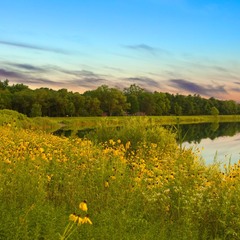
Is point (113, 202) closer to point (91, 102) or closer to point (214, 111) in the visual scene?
point (91, 102)

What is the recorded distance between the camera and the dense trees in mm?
75219

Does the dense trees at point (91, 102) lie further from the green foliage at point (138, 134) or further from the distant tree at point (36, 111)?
the green foliage at point (138, 134)

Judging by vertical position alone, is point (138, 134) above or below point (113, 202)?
above

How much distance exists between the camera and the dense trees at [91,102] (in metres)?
75.2

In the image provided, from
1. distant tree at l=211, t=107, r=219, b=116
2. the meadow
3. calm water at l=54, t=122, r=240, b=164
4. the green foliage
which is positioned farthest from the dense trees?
the meadow

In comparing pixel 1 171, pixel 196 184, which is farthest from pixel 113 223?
pixel 1 171

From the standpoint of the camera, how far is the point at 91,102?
8344 cm

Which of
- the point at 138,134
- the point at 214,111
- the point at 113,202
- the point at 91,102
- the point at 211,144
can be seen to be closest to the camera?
the point at 113,202

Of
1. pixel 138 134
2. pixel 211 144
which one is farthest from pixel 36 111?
pixel 138 134

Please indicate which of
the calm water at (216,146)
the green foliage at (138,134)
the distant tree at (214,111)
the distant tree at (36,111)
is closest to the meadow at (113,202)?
the calm water at (216,146)

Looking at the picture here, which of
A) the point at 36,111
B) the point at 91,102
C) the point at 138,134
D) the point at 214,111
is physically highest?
the point at 214,111

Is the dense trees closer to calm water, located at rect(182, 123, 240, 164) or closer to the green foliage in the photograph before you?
calm water, located at rect(182, 123, 240, 164)

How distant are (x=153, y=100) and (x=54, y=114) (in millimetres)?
40761

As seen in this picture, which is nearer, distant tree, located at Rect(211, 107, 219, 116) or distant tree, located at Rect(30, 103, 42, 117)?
distant tree, located at Rect(30, 103, 42, 117)
